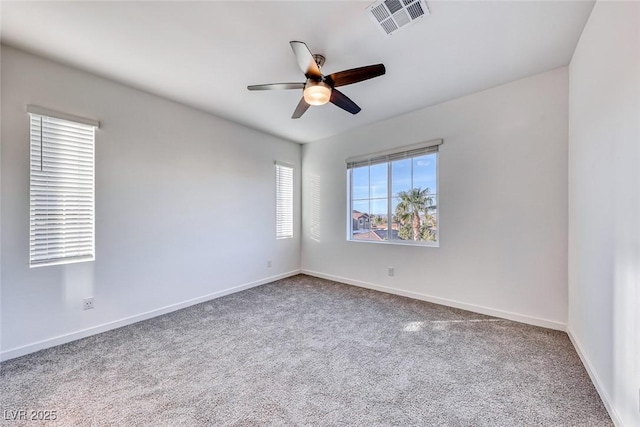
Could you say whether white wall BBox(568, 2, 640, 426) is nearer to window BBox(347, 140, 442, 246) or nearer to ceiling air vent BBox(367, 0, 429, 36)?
ceiling air vent BBox(367, 0, 429, 36)

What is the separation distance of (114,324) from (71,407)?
121cm

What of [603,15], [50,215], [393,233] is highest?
[603,15]

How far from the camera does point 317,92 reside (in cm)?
206

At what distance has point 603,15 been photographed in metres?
1.60

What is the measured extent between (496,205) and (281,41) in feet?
8.99

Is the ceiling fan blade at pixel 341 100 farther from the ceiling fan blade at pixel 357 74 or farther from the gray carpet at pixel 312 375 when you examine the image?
the gray carpet at pixel 312 375

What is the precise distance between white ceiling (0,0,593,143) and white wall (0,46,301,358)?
33cm

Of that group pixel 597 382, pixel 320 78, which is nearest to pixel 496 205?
pixel 597 382

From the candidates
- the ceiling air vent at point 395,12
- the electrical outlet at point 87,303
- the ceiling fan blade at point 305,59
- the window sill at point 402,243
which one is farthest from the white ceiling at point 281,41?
the electrical outlet at point 87,303

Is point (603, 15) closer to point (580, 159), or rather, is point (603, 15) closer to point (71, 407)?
point (580, 159)

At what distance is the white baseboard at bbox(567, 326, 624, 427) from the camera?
1.41 meters

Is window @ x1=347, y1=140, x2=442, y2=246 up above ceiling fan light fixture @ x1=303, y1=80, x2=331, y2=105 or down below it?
below

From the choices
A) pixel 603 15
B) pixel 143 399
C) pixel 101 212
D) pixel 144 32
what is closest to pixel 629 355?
pixel 603 15

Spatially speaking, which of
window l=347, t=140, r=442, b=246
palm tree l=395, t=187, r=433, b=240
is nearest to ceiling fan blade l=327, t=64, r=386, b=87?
window l=347, t=140, r=442, b=246
